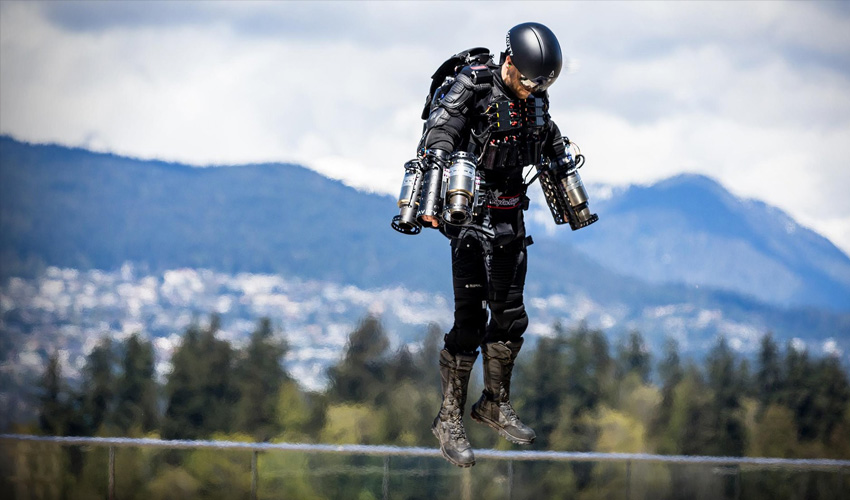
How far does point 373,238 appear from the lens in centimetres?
8781

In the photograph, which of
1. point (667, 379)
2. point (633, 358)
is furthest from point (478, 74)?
point (633, 358)

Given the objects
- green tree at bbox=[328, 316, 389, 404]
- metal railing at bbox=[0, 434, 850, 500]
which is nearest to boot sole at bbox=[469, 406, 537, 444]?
metal railing at bbox=[0, 434, 850, 500]

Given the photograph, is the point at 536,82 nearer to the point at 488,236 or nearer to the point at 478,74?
the point at 478,74

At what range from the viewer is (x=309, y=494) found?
63.0 ft

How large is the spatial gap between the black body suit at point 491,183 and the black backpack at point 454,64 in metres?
0.12

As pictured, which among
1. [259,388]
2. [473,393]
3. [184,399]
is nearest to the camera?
[473,393]

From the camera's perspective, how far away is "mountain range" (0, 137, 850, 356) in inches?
2805

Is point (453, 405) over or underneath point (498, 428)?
over

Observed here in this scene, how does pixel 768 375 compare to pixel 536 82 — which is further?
pixel 768 375

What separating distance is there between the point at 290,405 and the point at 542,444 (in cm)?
1335

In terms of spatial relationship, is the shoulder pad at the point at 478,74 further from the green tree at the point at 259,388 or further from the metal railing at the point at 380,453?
the green tree at the point at 259,388

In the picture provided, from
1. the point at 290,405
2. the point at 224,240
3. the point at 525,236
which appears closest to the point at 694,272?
the point at 224,240

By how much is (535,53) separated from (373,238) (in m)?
81.1

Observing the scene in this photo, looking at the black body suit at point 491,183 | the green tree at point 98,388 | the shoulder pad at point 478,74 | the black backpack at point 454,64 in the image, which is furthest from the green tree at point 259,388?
the shoulder pad at point 478,74
